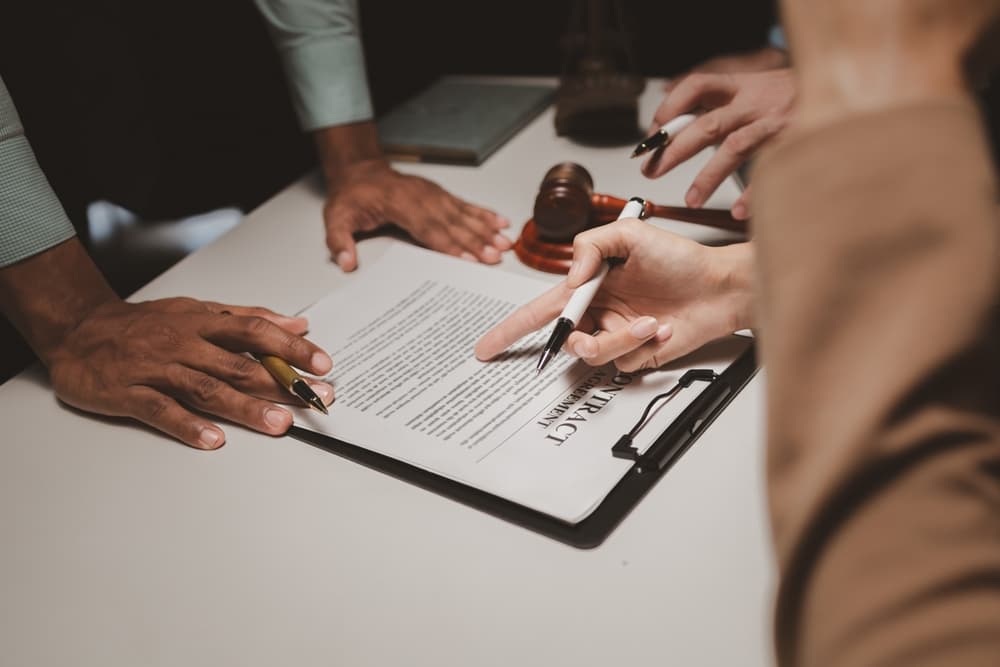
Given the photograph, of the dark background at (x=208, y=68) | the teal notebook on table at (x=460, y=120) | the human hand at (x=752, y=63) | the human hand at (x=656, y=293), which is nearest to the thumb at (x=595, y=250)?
the human hand at (x=656, y=293)

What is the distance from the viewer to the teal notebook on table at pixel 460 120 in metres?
1.33

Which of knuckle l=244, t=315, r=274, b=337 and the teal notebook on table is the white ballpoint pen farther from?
the teal notebook on table

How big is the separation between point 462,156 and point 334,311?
478mm

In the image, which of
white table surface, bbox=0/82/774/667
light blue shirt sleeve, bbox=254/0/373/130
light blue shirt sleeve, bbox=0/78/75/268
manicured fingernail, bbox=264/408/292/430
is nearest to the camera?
white table surface, bbox=0/82/774/667

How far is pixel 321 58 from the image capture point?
4.32 feet

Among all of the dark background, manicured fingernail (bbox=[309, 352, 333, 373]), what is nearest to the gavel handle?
manicured fingernail (bbox=[309, 352, 333, 373])

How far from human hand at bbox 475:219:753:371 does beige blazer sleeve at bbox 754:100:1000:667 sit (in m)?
0.43

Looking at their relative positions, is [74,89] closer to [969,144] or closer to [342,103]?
[342,103]

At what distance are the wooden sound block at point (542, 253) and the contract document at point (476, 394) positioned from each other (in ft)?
0.20

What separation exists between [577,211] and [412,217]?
0.26 m

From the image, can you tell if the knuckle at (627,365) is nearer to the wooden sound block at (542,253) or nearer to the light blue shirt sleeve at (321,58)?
the wooden sound block at (542,253)

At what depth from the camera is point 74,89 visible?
4.40 ft

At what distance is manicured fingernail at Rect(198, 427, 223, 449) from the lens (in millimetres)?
787

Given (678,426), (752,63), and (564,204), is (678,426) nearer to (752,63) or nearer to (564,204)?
(564,204)
